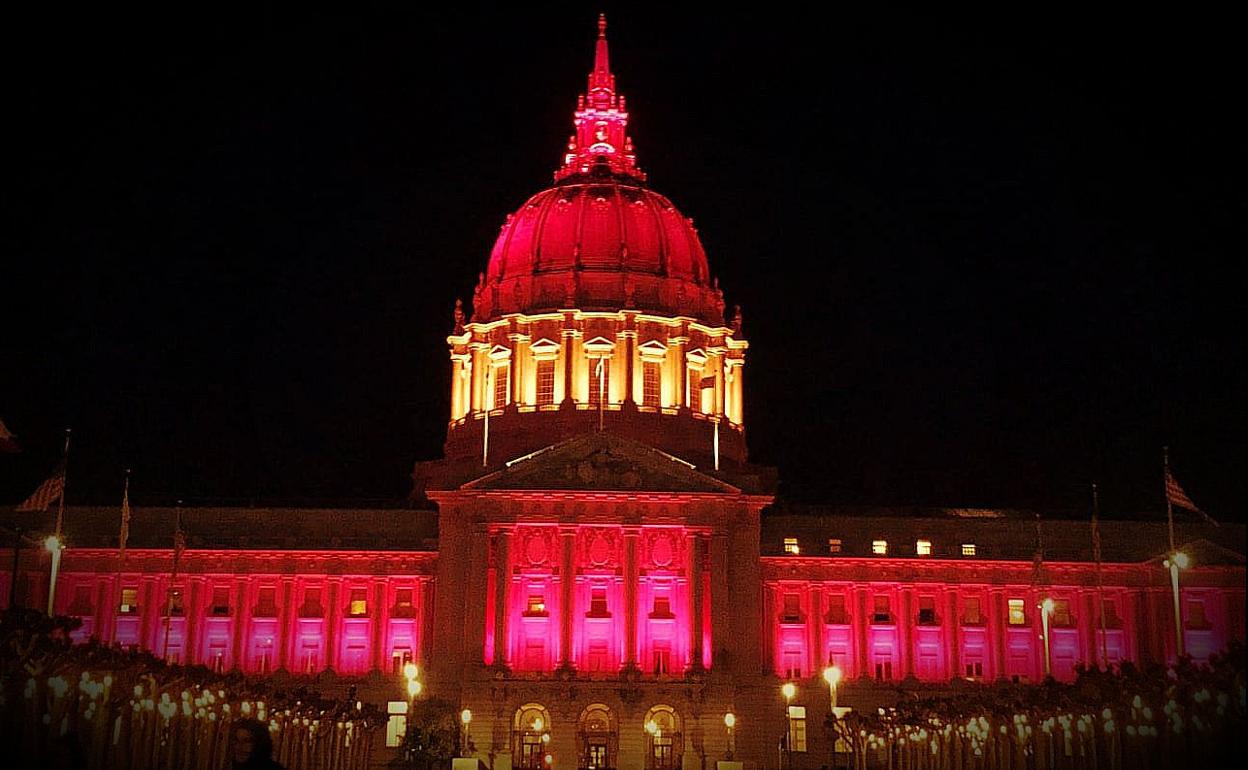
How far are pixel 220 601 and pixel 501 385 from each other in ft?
77.3

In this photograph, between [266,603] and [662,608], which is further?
[266,603]

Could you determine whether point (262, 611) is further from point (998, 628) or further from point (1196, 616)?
point (1196, 616)

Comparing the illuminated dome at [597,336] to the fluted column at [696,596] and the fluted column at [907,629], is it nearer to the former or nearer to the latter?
the fluted column at [696,596]

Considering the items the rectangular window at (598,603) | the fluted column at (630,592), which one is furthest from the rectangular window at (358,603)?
the fluted column at (630,592)

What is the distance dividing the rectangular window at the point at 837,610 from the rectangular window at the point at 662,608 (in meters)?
11.9

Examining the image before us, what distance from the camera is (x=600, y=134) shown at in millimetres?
124938

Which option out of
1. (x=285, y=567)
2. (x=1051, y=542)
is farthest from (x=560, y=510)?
(x=1051, y=542)

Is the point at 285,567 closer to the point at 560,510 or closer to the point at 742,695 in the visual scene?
the point at 560,510

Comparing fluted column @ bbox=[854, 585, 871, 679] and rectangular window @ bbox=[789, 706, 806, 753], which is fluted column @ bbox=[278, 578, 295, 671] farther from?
fluted column @ bbox=[854, 585, 871, 679]

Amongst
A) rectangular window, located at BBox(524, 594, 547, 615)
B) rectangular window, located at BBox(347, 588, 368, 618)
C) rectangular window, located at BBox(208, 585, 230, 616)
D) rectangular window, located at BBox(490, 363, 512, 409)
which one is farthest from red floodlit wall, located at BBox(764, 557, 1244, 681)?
rectangular window, located at BBox(208, 585, 230, 616)

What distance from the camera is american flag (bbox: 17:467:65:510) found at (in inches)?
3118

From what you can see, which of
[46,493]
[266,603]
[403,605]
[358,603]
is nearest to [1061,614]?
[403,605]

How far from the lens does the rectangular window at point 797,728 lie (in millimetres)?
99062

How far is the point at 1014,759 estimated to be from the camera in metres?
68.0
